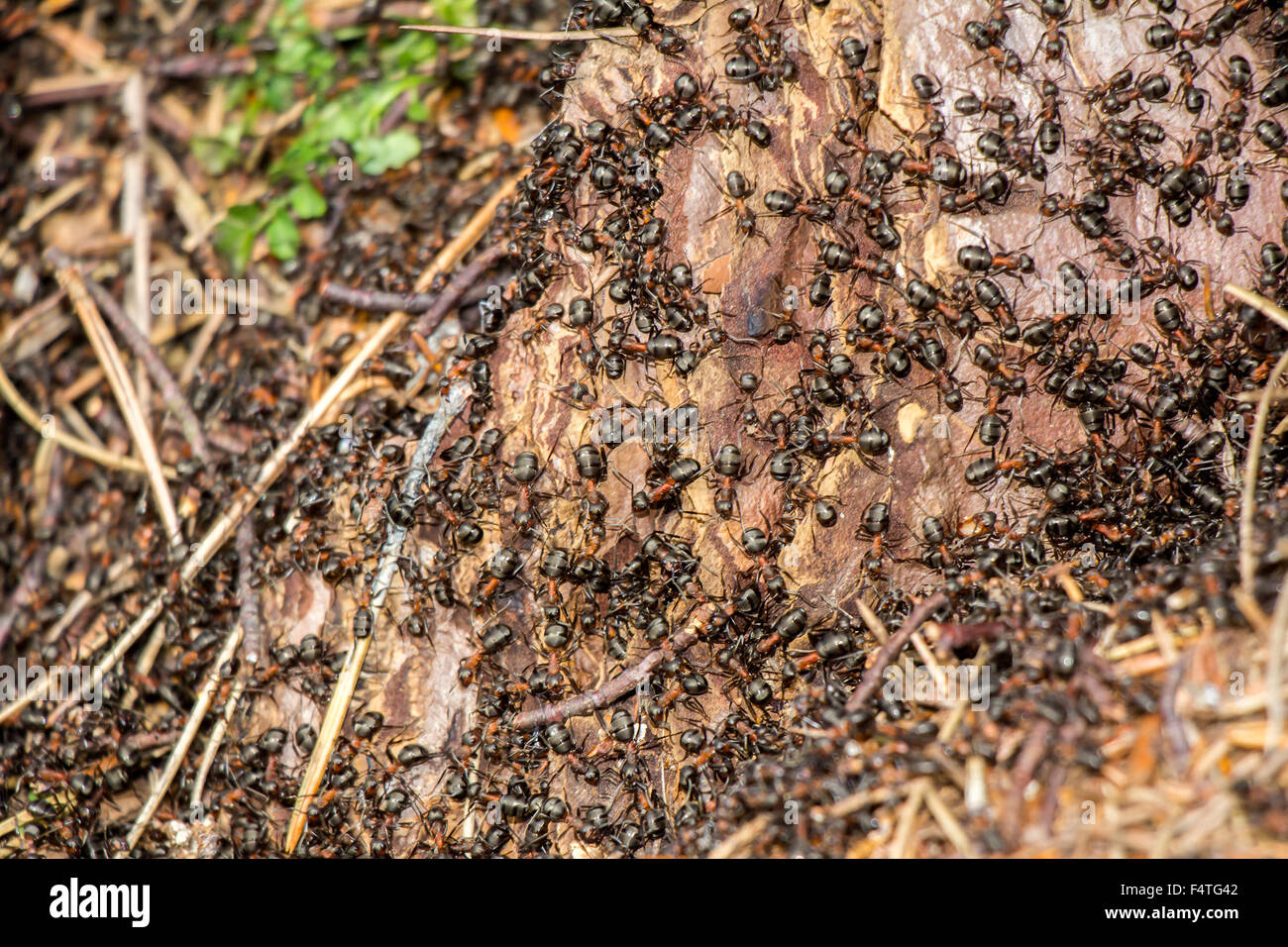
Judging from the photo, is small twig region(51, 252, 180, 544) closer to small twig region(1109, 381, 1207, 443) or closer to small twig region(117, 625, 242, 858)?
small twig region(117, 625, 242, 858)

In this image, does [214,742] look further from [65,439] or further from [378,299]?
[378,299]

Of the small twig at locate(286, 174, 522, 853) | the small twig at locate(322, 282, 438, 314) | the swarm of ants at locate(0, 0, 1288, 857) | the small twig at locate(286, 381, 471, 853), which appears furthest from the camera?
the small twig at locate(322, 282, 438, 314)

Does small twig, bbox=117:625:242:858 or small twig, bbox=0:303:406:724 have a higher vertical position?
small twig, bbox=0:303:406:724

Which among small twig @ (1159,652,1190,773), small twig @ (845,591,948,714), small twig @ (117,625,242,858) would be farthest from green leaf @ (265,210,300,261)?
small twig @ (1159,652,1190,773)

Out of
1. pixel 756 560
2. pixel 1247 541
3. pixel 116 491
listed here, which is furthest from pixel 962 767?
pixel 116 491

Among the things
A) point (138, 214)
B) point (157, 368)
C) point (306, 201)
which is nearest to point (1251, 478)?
point (306, 201)
